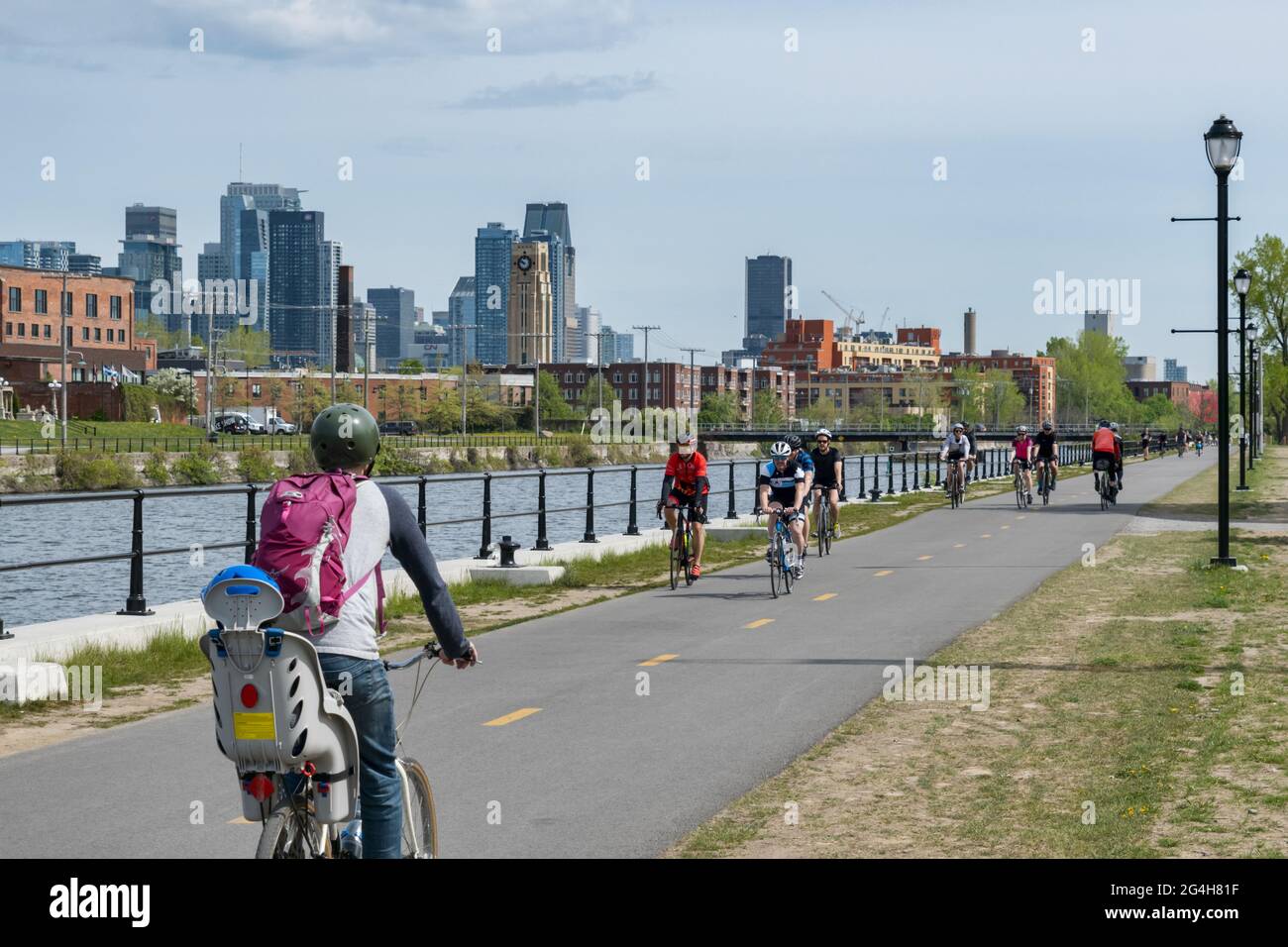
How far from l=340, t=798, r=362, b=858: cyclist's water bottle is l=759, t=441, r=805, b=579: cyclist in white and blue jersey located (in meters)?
13.2

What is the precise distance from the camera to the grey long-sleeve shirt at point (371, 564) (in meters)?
5.11

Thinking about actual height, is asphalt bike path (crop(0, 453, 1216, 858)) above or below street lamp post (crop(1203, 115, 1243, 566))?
below

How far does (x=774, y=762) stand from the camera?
8781 mm

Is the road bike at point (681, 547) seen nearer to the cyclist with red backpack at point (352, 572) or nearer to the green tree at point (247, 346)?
the cyclist with red backpack at point (352, 572)

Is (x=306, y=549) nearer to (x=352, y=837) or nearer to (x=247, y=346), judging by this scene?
(x=352, y=837)

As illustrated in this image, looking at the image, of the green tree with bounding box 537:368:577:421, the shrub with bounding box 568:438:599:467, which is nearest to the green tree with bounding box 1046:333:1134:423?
the green tree with bounding box 537:368:577:421

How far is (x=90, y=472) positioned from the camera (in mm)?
61594

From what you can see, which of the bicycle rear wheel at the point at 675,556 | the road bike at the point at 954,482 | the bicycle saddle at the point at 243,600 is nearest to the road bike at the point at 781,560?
the bicycle rear wheel at the point at 675,556

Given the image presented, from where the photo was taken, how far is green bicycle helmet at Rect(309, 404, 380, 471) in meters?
5.20

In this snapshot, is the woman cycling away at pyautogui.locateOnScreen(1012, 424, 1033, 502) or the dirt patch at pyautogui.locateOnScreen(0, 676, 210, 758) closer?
the dirt patch at pyautogui.locateOnScreen(0, 676, 210, 758)

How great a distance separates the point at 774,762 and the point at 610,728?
139 centimetres

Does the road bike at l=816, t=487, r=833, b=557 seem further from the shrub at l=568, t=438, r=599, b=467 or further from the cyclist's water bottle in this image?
→ the shrub at l=568, t=438, r=599, b=467

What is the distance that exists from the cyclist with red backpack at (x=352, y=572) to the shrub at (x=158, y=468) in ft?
208
